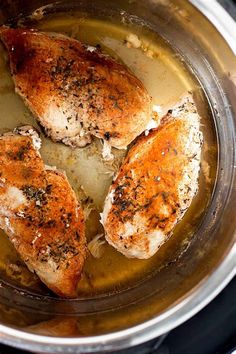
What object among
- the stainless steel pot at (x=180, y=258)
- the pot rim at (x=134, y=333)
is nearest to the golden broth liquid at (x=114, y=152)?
the stainless steel pot at (x=180, y=258)

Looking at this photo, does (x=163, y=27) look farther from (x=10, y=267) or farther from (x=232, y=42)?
(x=10, y=267)

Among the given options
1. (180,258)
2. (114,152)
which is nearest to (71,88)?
(114,152)

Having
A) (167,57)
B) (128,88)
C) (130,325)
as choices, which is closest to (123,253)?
(130,325)

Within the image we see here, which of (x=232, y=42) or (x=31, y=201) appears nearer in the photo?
(x=232, y=42)

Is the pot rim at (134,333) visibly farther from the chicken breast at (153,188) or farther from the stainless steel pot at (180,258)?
the chicken breast at (153,188)

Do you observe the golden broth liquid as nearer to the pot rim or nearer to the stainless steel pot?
the stainless steel pot

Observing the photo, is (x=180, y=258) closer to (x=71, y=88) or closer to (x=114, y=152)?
(x=114, y=152)
